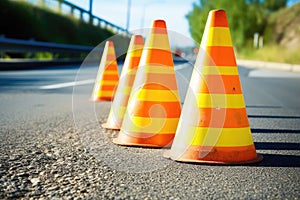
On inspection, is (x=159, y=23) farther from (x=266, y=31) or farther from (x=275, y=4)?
(x=275, y=4)

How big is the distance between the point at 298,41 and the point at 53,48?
3783 centimetres

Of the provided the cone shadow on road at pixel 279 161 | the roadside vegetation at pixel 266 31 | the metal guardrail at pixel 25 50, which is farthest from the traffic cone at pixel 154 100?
the roadside vegetation at pixel 266 31

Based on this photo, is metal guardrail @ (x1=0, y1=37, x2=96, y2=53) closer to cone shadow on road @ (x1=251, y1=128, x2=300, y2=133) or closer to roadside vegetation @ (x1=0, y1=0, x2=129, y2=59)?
roadside vegetation @ (x1=0, y1=0, x2=129, y2=59)

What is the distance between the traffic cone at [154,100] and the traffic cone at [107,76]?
330 cm

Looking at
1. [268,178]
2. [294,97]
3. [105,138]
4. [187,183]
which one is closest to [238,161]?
[268,178]

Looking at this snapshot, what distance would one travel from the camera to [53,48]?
86.0 feet

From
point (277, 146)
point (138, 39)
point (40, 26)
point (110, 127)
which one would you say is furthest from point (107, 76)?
point (40, 26)

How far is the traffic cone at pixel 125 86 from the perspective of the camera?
Result: 5531 millimetres

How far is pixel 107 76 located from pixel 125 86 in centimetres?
252

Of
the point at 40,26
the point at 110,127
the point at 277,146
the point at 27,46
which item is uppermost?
the point at 40,26

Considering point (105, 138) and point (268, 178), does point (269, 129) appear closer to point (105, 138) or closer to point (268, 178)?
point (105, 138)

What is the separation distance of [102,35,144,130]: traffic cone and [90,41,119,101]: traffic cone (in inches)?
88.7

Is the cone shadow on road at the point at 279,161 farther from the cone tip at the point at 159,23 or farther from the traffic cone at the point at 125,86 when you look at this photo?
the traffic cone at the point at 125,86

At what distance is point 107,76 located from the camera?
26.5ft
